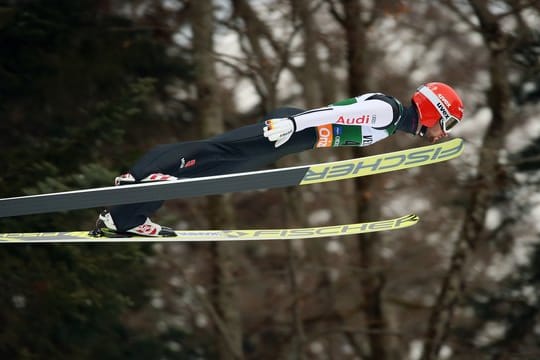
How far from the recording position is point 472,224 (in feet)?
35.3

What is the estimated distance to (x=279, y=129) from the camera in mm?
6066

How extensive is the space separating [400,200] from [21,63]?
22.5ft

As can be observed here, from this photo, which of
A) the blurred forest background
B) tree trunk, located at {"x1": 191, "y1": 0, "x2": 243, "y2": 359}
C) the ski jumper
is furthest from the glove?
tree trunk, located at {"x1": 191, "y1": 0, "x2": 243, "y2": 359}

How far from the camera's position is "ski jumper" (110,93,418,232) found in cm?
604

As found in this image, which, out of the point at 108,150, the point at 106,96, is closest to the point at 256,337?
the point at 106,96

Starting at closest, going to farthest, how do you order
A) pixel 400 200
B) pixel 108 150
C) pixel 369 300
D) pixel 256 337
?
pixel 108 150 → pixel 369 300 → pixel 400 200 → pixel 256 337

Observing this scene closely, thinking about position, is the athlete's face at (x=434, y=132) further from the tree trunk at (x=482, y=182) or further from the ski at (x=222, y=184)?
the tree trunk at (x=482, y=182)

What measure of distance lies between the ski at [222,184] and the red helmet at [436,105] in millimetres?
196

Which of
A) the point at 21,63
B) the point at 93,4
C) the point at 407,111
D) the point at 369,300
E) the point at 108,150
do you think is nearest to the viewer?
the point at 407,111

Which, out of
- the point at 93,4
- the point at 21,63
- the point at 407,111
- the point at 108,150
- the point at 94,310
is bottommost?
the point at 407,111

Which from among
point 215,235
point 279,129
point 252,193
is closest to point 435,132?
Answer: point 279,129

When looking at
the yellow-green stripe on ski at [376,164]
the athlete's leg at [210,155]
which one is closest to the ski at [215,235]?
the athlete's leg at [210,155]

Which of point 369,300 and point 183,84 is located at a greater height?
point 183,84

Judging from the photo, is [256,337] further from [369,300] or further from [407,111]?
[407,111]
